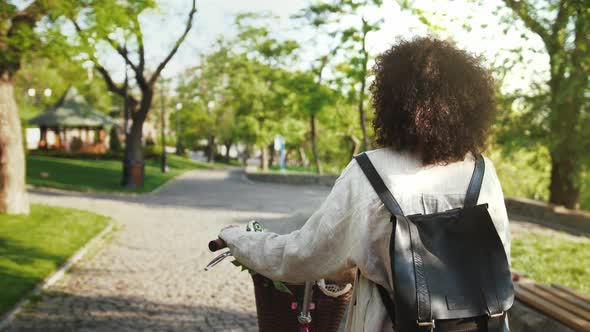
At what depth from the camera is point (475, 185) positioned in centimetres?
188

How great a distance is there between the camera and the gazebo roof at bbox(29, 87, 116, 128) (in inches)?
A: 1722

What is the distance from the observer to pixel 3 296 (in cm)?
612

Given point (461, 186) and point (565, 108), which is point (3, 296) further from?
point (565, 108)

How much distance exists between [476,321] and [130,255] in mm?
8063

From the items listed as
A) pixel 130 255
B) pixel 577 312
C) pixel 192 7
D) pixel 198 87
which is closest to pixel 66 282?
pixel 130 255

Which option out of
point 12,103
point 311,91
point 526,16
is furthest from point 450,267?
point 311,91

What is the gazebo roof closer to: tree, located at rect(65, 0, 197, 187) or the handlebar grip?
tree, located at rect(65, 0, 197, 187)

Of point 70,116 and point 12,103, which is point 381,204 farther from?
point 70,116

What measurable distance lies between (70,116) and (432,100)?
47.1m

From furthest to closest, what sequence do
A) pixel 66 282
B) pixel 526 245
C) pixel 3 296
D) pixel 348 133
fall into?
pixel 348 133 < pixel 526 245 < pixel 66 282 < pixel 3 296

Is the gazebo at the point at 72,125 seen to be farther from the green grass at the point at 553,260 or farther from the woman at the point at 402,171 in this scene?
the woman at the point at 402,171

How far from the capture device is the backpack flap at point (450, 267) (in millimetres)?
1662

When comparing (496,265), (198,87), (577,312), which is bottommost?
(577,312)

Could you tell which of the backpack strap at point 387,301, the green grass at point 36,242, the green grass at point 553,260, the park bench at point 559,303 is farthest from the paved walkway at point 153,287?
the backpack strap at point 387,301
